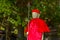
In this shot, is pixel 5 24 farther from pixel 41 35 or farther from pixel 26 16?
pixel 41 35

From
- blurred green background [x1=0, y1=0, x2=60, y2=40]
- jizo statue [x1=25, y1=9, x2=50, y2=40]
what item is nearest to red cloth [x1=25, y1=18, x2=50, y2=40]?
jizo statue [x1=25, y1=9, x2=50, y2=40]

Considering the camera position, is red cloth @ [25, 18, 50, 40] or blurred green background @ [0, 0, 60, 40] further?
blurred green background @ [0, 0, 60, 40]

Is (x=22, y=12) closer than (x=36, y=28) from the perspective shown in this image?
No

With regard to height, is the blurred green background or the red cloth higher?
the blurred green background

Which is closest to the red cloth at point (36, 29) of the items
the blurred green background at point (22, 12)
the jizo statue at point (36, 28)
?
the jizo statue at point (36, 28)

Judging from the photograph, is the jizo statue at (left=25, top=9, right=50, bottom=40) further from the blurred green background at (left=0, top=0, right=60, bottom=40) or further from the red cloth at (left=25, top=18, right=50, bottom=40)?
the blurred green background at (left=0, top=0, right=60, bottom=40)

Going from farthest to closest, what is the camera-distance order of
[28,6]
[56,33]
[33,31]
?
[56,33], [28,6], [33,31]

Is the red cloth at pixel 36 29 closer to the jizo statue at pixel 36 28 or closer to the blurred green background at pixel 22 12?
the jizo statue at pixel 36 28

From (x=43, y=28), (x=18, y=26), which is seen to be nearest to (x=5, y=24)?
(x=18, y=26)

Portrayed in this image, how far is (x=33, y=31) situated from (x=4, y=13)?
60cm

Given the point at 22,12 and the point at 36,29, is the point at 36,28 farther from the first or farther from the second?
the point at 22,12

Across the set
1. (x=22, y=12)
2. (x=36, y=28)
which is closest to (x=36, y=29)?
(x=36, y=28)

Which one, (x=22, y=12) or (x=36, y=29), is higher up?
(x=22, y=12)

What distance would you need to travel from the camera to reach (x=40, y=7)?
11.2 ft
